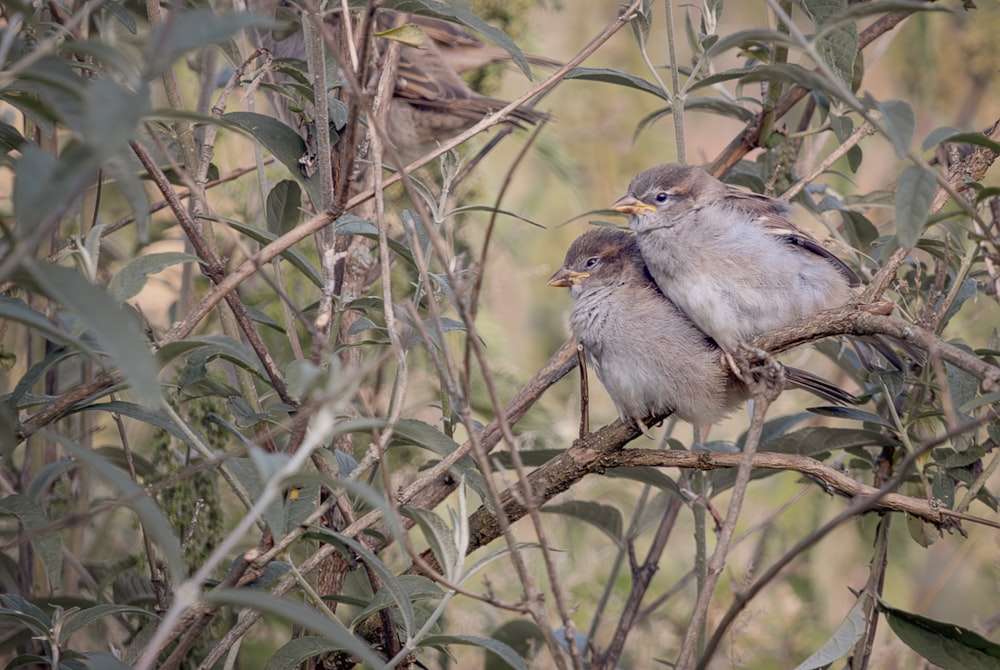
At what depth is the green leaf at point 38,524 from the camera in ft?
5.96

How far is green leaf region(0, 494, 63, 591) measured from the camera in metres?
1.82

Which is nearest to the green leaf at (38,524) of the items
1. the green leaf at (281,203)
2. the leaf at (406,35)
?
the green leaf at (281,203)

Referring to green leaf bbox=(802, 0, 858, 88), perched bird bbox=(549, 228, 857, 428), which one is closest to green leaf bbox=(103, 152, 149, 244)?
perched bird bbox=(549, 228, 857, 428)

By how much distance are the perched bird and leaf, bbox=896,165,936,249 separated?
0.88 meters

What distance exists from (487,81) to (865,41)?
1867mm

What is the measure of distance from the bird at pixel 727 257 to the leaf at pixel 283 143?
1014 millimetres

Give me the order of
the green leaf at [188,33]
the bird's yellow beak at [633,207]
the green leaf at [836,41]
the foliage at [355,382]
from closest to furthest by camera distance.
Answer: the green leaf at [188,33]
the foliage at [355,382]
the green leaf at [836,41]
the bird's yellow beak at [633,207]

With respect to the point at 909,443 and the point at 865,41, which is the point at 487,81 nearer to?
the point at 865,41

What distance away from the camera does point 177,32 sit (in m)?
1.10

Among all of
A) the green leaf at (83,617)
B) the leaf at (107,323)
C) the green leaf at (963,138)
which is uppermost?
the green leaf at (963,138)

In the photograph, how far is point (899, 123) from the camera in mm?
1351

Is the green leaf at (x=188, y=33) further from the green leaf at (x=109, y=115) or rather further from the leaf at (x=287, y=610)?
the leaf at (x=287, y=610)

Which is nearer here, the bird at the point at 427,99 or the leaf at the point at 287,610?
the leaf at the point at 287,610

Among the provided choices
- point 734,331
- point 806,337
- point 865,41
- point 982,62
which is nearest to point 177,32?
point 806,337
